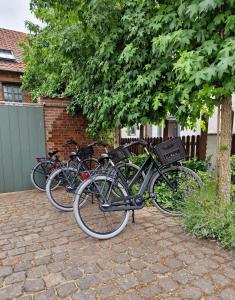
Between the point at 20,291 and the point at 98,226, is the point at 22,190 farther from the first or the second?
the point at 20,291

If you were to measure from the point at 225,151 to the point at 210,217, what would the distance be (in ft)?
2.64

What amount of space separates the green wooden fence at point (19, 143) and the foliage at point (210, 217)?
3516mm

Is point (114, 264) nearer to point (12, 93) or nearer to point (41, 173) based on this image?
point (41, 173)

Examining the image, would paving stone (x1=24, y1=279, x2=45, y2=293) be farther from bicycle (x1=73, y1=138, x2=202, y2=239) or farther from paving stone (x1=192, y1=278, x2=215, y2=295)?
paving stone (x1=192, y1=278, x2=215, y2=295)

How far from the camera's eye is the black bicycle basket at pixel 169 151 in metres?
3.25

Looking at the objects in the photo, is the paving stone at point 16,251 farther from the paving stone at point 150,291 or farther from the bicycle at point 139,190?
the paving stone at point 150,291

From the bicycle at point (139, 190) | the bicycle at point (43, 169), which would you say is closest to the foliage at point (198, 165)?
the bicycle at point (139, 190)

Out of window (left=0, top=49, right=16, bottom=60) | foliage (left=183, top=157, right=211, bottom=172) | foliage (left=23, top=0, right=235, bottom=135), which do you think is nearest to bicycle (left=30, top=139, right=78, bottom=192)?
foliage (left=23, top=0, right=235, bottom=135)

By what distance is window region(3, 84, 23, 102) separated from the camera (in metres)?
10.4

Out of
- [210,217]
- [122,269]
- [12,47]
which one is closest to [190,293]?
[122,269]

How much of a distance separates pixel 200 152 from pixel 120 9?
3031 millimetres

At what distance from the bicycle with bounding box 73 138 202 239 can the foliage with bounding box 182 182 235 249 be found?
233 millimetres

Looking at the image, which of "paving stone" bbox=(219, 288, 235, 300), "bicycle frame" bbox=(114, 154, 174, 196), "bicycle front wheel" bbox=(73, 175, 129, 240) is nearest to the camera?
"paving stone" bbox=(219, 288, 235, 300)

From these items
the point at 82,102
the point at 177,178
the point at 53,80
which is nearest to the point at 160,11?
the point at 177,178
